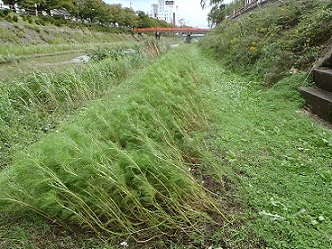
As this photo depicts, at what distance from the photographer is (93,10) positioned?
168 feet

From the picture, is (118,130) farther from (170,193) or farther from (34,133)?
(34,133)

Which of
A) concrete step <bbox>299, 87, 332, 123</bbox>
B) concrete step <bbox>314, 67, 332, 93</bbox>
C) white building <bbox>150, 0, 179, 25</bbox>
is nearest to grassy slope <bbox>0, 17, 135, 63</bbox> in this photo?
concrete step <bbox>314, 67, 332, 93</bbox>

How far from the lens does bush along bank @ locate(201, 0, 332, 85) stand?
17.3 ft

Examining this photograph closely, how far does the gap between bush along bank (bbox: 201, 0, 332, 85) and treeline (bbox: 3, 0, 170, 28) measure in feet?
120

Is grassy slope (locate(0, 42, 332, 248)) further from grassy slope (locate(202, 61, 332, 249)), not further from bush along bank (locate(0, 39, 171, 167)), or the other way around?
bush along bank (locate(0, 39, 171, 167))

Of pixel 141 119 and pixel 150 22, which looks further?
pixel 150 22

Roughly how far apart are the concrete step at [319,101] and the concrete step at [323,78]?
0.23ft

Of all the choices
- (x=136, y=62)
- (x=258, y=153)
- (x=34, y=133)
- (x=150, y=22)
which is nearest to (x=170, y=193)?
(x=258, y=153)

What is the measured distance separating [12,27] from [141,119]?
29913mm

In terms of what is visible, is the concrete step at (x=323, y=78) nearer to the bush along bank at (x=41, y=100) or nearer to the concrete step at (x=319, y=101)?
the concrete step at (x=319, y=101)

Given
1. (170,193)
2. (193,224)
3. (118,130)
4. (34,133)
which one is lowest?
(34,133)

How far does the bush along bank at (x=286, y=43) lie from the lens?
5.28 metres

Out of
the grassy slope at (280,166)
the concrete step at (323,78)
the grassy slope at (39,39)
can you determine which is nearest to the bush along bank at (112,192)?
the grassy slope at (280,166)

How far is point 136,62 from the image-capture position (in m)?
10.5
